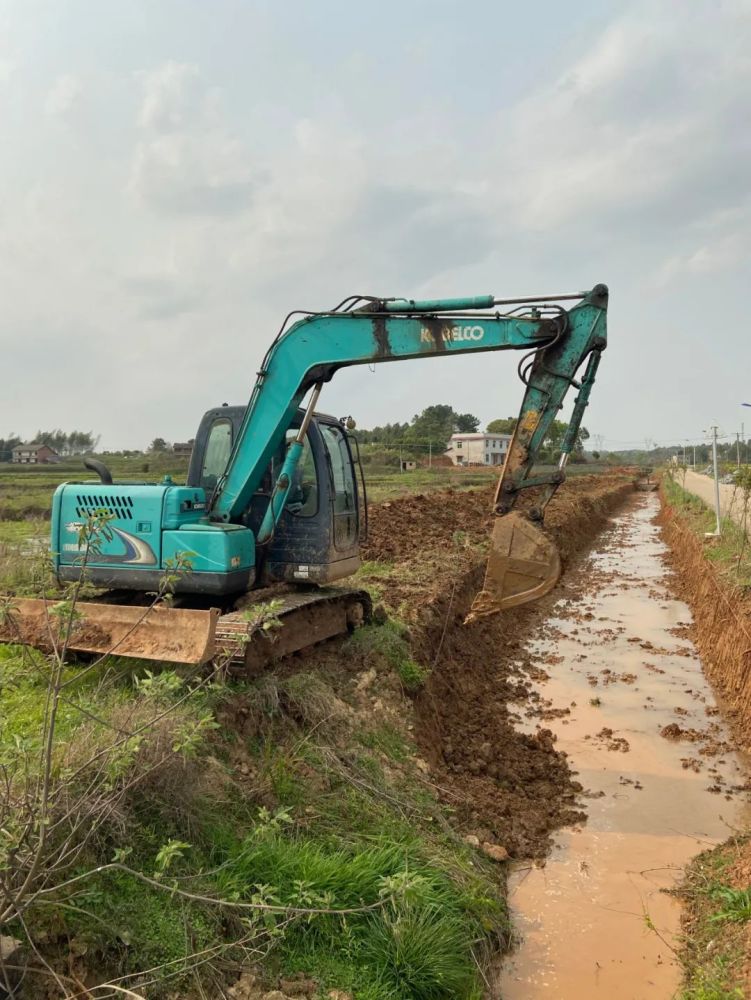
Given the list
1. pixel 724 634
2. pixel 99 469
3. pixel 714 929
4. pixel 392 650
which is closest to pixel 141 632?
pixel 99 469

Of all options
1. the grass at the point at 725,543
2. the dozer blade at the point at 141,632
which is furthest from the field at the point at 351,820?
the grass at the point at 725,543

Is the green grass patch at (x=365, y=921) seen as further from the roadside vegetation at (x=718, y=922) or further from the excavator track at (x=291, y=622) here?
the excavator track at (x=291, y=622)

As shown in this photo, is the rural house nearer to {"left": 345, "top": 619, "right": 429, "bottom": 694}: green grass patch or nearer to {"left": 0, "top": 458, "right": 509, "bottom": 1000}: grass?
{"left": 345, "top": 619, "right": 429, "bottom": 694}: green grass patch

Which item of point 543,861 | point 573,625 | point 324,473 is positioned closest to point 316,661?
point 324,473

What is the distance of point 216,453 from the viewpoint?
7.79 meters

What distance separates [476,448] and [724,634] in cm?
7074

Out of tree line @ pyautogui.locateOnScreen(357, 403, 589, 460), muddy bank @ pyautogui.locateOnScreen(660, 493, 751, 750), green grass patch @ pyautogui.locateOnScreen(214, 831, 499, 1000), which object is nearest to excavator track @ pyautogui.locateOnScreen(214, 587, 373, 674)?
green grass patch @ pyautogui.locateOnScreen(214, 831, 499, 1000)

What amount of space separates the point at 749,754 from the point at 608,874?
3.14 meters

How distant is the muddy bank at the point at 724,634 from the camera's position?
9.04 metres

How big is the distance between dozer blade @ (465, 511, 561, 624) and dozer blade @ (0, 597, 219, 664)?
2567 millimetres

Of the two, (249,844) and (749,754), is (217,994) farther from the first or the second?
(749,754)

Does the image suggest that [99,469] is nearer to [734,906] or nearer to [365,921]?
[365,921]

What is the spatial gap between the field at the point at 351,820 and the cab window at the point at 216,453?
2074 mm

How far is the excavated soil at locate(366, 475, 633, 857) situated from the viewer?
248 inches
